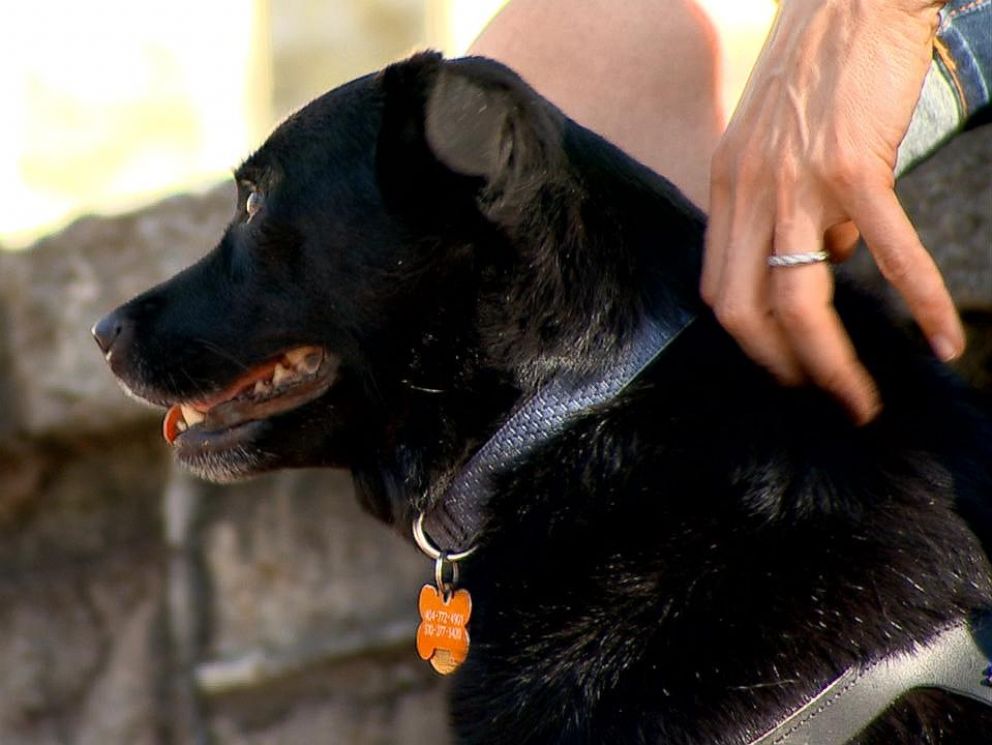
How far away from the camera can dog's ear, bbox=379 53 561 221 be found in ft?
5.57

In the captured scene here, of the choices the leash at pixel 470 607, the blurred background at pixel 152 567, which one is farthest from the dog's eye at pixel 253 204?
the blurred background at pixel 152 567

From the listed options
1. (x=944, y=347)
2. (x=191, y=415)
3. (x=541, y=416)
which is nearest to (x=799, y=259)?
(x=944, y=347)

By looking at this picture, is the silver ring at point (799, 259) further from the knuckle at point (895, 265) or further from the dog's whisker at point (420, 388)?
the dog's whisker at point (420, 388)

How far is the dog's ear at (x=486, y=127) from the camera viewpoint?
5.57 feet

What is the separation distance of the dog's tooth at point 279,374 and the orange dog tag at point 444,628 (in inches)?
12.6

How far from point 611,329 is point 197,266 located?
1.93 feet

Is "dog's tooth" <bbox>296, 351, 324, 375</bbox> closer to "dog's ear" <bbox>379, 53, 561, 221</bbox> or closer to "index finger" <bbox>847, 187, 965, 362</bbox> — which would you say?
"dog's ear" <bbox>379, 53, 561, 221</bbox>

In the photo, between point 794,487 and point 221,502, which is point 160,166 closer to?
point 221,502

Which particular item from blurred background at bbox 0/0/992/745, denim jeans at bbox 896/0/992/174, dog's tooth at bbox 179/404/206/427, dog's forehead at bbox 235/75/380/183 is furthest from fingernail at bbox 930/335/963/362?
blurred background at bbox 0/0/992/745

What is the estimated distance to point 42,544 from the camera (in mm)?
3303

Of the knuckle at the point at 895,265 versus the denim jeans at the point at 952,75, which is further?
the denim jeans at the point at 952,75

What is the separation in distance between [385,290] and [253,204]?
23 centimetres

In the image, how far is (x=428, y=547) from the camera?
1.87 metres

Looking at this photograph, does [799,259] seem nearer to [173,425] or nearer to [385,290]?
[385,290]
